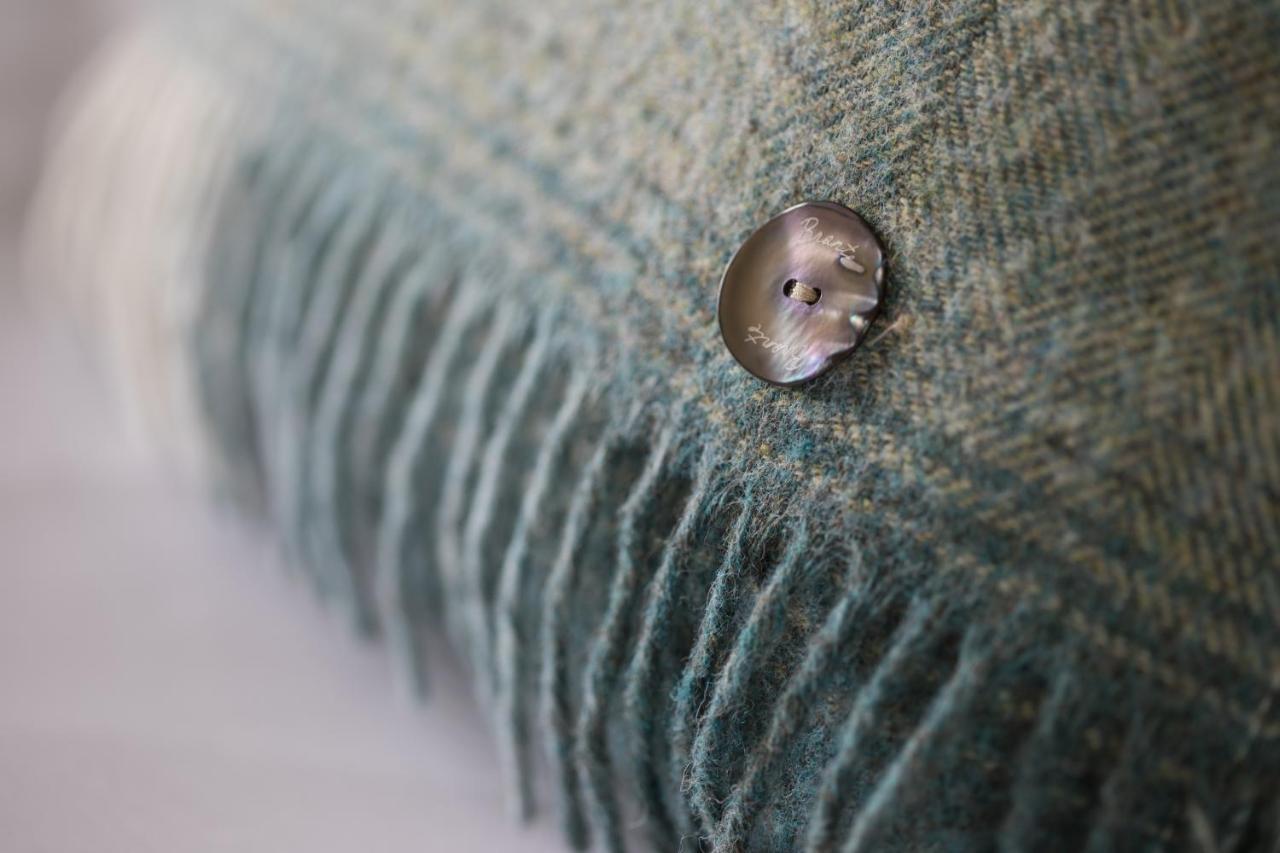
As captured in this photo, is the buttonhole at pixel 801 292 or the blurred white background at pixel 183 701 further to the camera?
the blurred white background at pixel 183 701

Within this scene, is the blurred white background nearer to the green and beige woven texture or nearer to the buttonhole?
the green and beige woven texture

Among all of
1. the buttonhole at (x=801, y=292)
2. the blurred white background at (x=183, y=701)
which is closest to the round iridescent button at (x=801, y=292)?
the buttonhole at (x=801, y=292)

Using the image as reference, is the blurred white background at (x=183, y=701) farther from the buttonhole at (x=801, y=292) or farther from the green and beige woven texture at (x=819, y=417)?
the buttonhole at (x=801, y=292)

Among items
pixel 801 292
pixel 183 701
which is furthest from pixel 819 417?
pixel 183 701

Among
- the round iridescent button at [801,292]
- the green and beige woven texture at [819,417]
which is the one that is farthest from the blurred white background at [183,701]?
the round iridescent button at [801,292]

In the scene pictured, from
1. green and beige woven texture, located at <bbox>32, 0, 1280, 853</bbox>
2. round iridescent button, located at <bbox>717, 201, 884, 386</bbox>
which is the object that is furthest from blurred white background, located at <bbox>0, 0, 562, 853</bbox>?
round iridescent button, located at <bbox>717, 201, 884, 386</bbox>

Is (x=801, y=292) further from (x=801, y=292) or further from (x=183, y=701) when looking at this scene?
(x=183, y=701)

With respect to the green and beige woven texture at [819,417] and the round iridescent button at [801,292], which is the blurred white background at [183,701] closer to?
the green and beige woven texture at [819,417]

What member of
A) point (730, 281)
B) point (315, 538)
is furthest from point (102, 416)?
point (730, 281)
